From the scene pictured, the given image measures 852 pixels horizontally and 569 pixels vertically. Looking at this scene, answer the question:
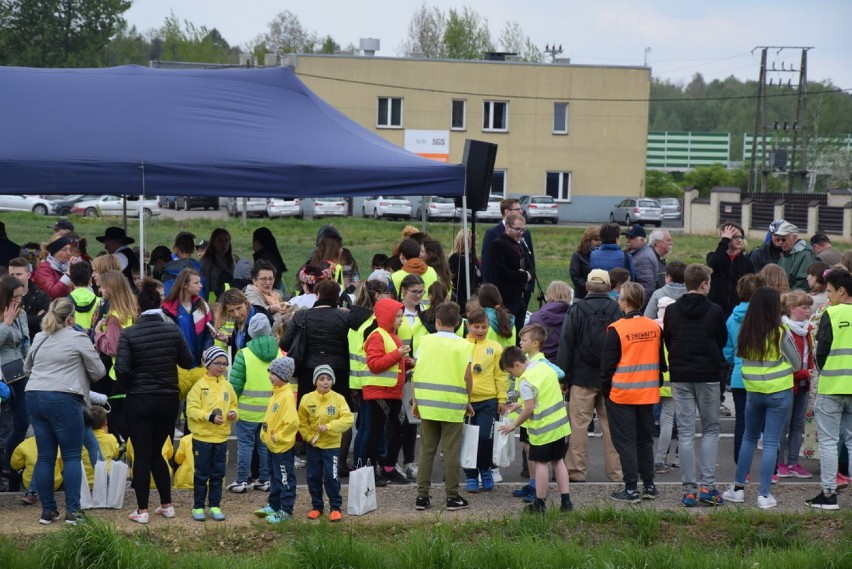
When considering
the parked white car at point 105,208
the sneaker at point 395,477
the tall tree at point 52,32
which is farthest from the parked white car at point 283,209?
the sneaker at point 395,477

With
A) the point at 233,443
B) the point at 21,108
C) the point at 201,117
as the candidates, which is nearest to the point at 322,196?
the point at 201,117

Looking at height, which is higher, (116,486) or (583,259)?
(583,259)

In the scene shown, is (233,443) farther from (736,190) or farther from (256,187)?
(736,190)

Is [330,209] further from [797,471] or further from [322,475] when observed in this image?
[322,475]

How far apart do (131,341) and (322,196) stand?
3.95m

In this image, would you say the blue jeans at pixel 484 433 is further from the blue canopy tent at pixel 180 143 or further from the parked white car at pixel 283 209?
the parked white car at pixel 283 209

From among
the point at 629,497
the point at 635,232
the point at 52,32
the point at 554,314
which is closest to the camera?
the point at 629,497

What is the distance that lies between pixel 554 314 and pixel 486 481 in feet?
5.44

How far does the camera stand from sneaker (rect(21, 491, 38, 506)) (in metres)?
8.16

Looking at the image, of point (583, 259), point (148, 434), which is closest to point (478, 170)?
point (583, 259)

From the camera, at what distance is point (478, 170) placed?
38.2 ft

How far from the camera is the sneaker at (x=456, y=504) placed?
805cm

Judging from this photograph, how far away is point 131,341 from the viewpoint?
7.52 meters

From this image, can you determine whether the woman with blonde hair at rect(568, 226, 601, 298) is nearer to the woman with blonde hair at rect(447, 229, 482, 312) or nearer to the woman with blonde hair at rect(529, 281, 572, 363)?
the woman with blonde hair at rect(447, 229, 482, 312)
